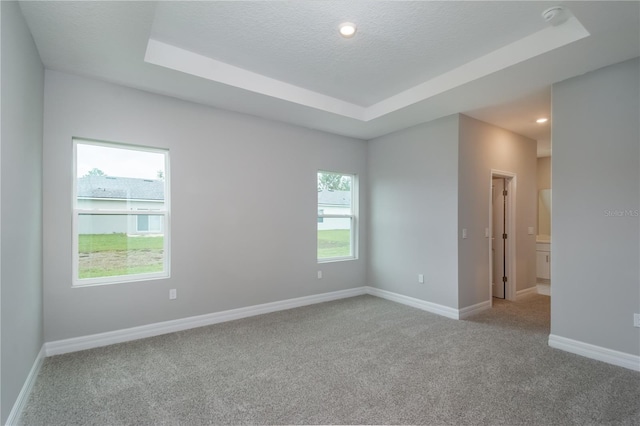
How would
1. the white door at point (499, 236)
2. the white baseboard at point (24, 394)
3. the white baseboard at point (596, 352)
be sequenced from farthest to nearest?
the white door at point (499, 236), the white baseboard at point (596, 352), the white baseboard at point (24, 394)

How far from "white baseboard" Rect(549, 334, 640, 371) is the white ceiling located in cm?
264

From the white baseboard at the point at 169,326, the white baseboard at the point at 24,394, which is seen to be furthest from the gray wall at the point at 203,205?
the white baseboard at the point at 24,394

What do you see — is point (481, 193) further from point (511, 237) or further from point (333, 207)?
point (333, 207)

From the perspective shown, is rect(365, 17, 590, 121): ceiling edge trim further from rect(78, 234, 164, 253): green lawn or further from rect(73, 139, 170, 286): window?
rect(78, 234, 164, 253): green lawn

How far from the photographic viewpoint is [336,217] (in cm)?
527

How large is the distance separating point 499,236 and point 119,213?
5578mm

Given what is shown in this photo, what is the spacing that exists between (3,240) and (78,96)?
76.0 inches

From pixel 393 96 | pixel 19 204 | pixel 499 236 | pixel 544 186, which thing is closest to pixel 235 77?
pixel 393 96

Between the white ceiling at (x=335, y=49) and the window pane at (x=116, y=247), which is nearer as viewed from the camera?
the white ceiling at (x=335, y=49)

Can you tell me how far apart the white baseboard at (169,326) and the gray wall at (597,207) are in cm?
311

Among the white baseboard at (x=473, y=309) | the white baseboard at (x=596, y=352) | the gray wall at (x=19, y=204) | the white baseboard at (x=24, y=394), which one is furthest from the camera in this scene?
the white baseboard at (x=473, y=309)

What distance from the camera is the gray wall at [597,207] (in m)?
2.75

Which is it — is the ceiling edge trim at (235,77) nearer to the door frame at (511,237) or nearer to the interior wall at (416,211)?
the interior wall at (416,211)

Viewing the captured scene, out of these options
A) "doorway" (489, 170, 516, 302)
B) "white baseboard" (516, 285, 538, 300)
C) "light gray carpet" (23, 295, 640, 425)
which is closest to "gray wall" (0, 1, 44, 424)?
"light gray carpet" (23, 295, 640, 425)
